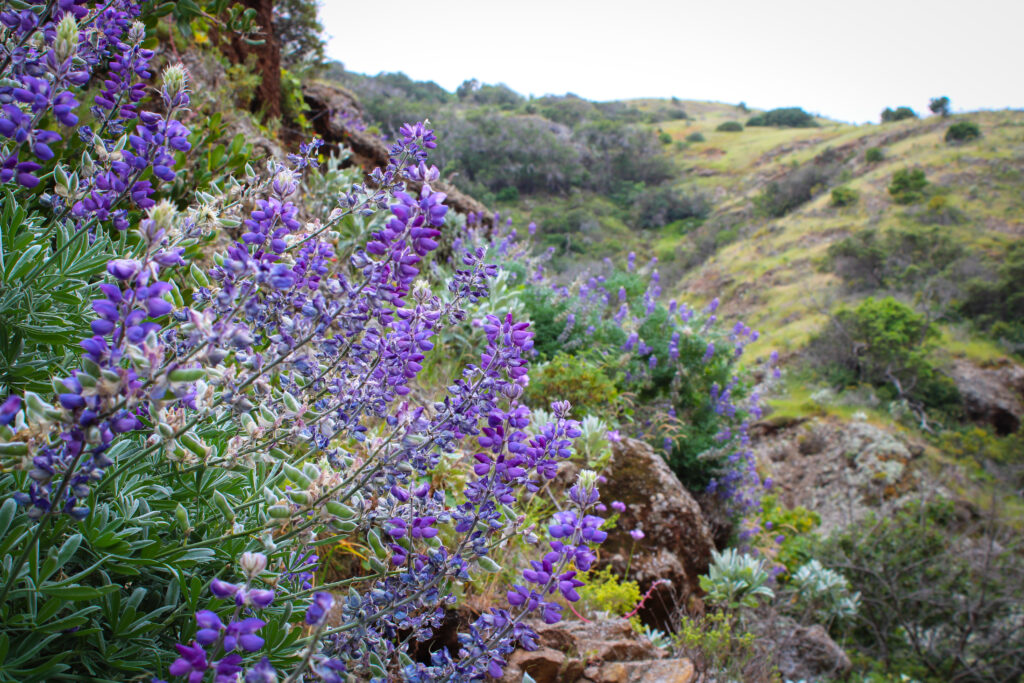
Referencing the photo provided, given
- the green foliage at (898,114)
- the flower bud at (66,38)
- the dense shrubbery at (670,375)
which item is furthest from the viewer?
the green foliage at (898,114)

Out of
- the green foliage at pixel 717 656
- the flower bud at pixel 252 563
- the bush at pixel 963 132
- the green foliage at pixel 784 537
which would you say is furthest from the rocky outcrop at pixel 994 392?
the bush at pixel 963 132

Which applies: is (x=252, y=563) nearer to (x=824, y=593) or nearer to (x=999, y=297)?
(x=824, y=593)

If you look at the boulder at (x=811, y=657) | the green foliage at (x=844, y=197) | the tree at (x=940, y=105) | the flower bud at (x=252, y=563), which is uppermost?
the tree at (x=940, y=105)

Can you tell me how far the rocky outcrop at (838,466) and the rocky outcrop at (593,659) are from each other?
812 cm

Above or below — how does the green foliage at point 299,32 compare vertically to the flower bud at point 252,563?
above

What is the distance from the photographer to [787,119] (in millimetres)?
55406

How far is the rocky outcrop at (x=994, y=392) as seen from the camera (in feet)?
46.3

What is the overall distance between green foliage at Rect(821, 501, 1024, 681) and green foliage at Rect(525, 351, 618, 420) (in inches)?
159

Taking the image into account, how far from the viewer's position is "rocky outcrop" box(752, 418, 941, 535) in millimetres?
9836

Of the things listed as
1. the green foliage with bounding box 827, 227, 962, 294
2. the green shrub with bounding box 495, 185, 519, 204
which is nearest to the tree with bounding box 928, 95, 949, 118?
the green foliage with bounding box 827, 227, 962, 294

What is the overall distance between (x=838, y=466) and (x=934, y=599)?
4.94m

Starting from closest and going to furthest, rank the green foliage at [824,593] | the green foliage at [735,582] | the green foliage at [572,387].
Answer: the green foliage at [735,582], the green foliage at [572,387], the green foliage at [824,593]

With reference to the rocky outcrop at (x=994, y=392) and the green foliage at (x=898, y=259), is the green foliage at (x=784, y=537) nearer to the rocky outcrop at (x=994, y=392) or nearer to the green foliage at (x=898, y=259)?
the rocky outcrop at (x=994, y=392)

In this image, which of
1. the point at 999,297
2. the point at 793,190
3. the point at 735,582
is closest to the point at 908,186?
the point at 793,190
